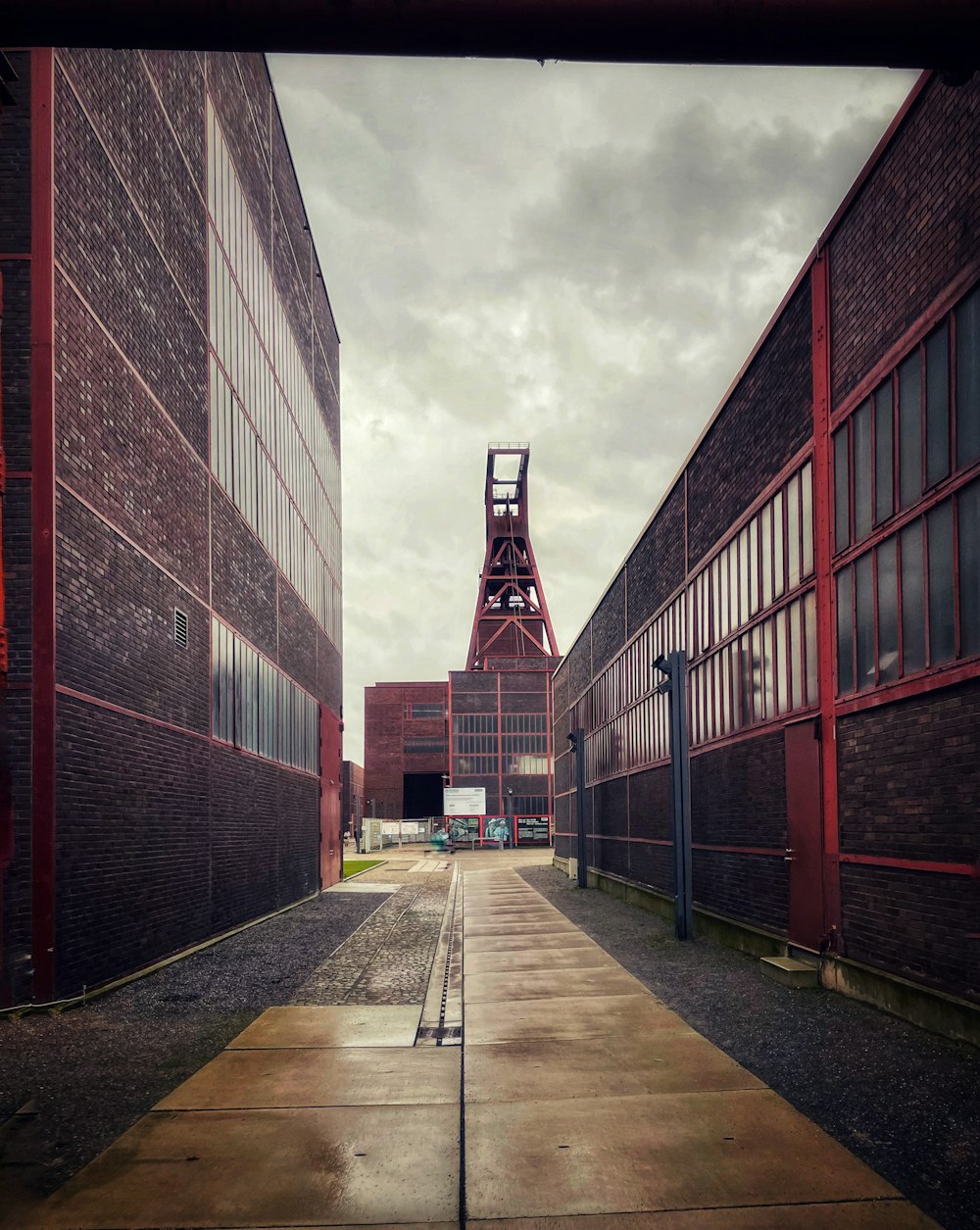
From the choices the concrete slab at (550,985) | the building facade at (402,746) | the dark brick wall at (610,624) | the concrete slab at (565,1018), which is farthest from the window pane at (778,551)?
the building facade at (402,746)

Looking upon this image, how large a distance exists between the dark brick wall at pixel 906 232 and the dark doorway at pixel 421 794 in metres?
80.1

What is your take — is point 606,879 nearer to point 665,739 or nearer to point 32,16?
point 665,739

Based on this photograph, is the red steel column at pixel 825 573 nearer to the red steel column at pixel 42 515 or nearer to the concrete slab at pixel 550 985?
the concrete slab at pixel 550 985

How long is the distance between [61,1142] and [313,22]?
20.1 ft

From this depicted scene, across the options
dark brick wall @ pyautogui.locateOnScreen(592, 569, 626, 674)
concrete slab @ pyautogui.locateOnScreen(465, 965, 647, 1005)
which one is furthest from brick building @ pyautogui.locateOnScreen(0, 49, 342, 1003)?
dark brick wall @ pyautogui.locateOnScreen(592, 569, 626, 674)

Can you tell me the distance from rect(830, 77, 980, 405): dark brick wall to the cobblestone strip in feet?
25.7

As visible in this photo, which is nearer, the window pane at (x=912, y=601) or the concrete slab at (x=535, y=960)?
the window pane at (x=912, y=601)

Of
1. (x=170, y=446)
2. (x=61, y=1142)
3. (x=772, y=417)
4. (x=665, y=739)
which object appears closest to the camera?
(x=61, y=1142)

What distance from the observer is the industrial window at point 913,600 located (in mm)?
8141

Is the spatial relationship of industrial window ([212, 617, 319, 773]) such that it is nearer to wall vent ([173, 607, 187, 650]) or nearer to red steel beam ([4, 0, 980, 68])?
wall vent ([173, 607, 187, 650])

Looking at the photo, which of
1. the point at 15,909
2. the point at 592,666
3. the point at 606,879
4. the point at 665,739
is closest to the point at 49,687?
the point at 15,909

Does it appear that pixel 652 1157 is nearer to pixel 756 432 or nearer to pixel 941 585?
pixel 941 585

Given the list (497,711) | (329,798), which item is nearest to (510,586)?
(497,711)

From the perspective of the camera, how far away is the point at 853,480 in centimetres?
1045
